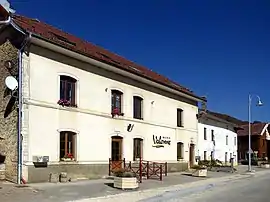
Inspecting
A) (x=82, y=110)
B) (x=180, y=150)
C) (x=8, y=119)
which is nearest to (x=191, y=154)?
(x=180, y=150)

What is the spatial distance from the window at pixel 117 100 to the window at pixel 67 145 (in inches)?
171

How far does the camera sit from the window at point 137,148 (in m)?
29.0

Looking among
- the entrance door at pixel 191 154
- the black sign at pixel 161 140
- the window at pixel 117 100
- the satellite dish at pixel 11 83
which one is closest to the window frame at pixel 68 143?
the satellite dish at pixel 11 83

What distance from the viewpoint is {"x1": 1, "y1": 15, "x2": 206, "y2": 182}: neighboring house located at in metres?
20.5

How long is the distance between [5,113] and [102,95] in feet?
21.5

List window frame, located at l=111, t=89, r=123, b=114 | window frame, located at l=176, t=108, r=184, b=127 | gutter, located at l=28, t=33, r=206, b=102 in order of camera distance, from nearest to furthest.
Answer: gutter, located at l=28, t=33, r=206, b=102
window frame, located at l=111, t=89, r=123, b=114
window frame, located at l=176, t=108, r=184, b=127

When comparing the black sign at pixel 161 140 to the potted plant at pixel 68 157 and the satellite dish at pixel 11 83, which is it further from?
the satellite dish at pixel 11 83

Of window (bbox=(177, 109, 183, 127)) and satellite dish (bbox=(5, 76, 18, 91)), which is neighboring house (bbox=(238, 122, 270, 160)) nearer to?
window (bbox=(177, 109, 183, 127))

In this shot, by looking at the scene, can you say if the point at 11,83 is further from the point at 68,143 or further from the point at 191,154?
the point at 191,154

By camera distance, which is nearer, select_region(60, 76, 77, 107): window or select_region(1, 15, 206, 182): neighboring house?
select_region(1, 15, 206, 182): neighboring house

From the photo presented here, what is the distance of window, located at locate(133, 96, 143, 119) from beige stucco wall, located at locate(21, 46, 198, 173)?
342 mm

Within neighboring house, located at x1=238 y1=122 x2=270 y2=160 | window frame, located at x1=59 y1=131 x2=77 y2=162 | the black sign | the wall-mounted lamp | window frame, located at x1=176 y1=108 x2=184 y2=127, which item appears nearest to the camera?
window frame, located at x1=59 y1=131 x2=77 y2=162

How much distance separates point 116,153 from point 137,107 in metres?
4.15

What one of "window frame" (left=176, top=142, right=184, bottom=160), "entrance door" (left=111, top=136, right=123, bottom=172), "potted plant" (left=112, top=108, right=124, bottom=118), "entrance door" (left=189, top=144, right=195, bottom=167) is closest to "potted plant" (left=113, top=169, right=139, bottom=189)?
"entrance door" (left=111, top=136, right=123, bottom=172)
